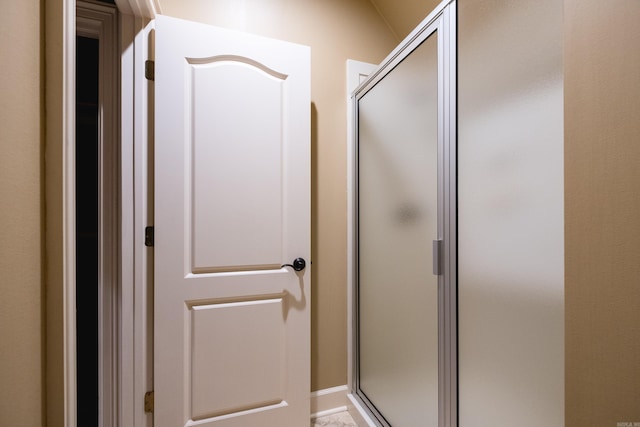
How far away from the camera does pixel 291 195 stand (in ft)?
4.83

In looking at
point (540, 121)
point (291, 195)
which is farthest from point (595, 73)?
point (291, 195)

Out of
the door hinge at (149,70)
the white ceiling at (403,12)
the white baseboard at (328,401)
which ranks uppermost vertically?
the white ceiling at (403,12)

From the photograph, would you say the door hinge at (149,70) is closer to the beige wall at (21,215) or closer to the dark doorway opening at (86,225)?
the beige wall at (21,215)

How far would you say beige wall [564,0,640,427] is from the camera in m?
0.50

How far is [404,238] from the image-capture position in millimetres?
1272

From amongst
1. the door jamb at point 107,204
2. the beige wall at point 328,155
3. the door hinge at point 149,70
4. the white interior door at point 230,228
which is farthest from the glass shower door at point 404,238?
the door jamb at point 107,204

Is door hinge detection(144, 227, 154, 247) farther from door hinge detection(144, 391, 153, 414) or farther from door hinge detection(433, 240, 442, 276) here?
door hinge detection(433, 240, 442, 276)

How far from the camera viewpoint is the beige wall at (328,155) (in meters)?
1.70

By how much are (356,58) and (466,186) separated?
128 centimetres

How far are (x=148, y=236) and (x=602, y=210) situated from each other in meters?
1.52

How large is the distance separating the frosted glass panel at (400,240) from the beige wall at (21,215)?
1.10 m

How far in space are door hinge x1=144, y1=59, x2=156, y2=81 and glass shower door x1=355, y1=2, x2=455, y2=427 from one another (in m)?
1.08

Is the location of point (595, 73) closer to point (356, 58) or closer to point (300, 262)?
point (300, 262)

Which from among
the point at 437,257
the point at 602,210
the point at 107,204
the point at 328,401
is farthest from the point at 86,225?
the point at 602,210
